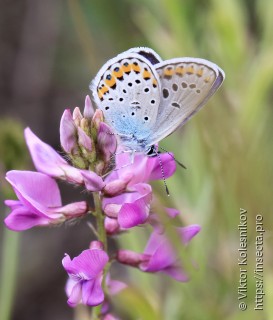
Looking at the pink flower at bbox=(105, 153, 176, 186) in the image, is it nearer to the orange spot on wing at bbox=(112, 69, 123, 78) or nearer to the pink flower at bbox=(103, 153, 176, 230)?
the pink flower at bbox=(103, 153, 176, 230)

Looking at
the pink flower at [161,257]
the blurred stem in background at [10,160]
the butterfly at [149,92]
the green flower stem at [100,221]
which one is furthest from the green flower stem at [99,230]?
the blurred stem in background at [10,160]

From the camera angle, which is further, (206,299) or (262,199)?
(206,299)

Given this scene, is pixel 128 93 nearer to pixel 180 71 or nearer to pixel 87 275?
pixel 180 71

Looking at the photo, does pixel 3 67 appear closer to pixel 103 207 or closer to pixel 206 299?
pixel 206 299

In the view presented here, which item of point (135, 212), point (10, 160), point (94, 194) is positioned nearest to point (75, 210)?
point (94, 194)

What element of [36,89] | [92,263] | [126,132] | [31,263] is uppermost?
[126,132]

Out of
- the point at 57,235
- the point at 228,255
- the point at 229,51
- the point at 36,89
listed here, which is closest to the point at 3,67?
the point at 36,89

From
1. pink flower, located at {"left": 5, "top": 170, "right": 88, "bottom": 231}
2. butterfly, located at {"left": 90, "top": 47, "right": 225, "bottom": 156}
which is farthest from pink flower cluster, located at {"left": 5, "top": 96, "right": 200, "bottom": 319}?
butterfly, located at {"left": 90, "top": 47, "right": 225, "bottom": 156}
